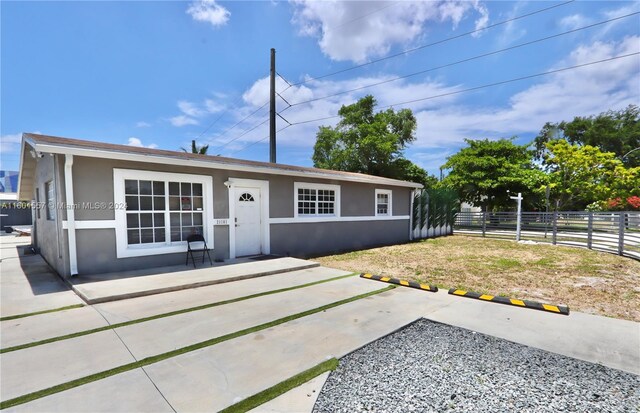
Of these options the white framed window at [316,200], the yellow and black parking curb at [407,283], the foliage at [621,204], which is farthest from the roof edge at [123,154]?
the foliage at [621,204]

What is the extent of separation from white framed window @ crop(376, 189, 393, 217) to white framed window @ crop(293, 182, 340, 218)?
Answer: 8.65 feet

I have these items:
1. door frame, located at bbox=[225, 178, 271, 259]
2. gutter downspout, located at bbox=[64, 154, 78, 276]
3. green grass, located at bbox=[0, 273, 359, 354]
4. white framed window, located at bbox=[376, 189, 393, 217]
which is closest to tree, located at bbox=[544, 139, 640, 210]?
white framed window, located at bbox=[376, 189, 393, 217]

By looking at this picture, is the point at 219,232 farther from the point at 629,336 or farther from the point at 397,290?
the point at 629,336

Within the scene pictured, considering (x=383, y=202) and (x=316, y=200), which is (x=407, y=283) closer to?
(x=316, y=200)

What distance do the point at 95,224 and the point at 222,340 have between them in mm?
4639

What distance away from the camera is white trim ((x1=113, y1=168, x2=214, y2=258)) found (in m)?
6.30

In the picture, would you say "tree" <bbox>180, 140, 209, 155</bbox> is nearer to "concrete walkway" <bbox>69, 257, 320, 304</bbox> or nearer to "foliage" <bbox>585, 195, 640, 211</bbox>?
"concrete walkway" <bbox>69, 257, 320, 304</bbox>

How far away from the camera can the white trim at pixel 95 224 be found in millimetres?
5832

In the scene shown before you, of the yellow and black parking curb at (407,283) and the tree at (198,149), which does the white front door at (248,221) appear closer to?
the yellow and black parking curb at (407,283)

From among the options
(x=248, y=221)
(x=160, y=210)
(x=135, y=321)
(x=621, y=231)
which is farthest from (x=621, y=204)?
(x=135, y=321)

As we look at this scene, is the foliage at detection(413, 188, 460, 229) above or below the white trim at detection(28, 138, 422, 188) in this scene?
below

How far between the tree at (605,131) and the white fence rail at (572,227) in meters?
21.6

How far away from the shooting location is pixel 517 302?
4.67 metres

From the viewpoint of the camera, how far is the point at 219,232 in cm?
788
